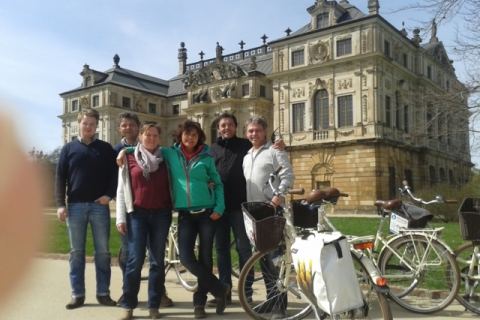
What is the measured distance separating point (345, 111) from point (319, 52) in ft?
16.7

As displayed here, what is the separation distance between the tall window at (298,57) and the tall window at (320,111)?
3.06m

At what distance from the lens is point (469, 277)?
5.11m

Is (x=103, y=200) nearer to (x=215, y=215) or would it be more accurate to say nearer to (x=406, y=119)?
(x=215, y=215)

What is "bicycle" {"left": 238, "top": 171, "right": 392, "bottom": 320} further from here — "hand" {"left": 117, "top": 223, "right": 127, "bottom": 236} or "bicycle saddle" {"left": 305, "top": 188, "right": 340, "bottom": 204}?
"hand" {"left": 117, "top": 223, "right": 127, "bottom": 236}

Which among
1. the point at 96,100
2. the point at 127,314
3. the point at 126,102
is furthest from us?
the point at 126,102

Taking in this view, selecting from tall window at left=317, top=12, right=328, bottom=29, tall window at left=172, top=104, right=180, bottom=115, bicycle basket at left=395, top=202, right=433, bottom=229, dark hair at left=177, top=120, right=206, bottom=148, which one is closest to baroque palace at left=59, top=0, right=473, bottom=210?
tall window at left=317, top=12, right=328, bottom=29

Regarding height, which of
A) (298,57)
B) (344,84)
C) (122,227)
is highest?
(298,57)

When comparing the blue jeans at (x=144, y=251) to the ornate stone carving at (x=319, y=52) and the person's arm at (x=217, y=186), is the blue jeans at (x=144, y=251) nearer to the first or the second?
the person's arm at (x=217, y=186)

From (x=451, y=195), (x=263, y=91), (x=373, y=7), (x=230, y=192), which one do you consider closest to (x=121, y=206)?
(x=230, y=192)

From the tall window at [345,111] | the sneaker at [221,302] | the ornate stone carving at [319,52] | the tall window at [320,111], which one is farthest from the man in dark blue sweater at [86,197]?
the ornate stone carving at [319,52]

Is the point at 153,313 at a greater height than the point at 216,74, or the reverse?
the point at 216,74

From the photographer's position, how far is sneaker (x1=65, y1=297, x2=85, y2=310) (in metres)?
5.32

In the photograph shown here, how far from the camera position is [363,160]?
34625mm

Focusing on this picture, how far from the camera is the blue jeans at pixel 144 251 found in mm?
4891
